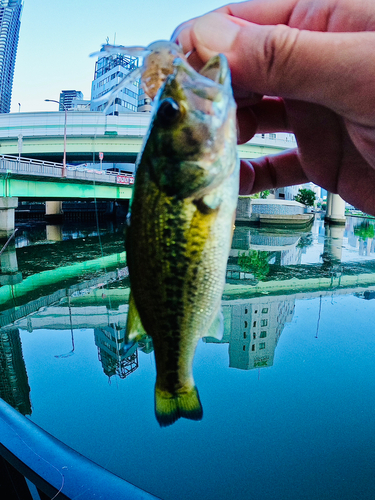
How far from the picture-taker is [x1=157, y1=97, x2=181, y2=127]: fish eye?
4.50ft

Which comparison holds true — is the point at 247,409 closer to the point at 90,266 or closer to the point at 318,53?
the point at 318,53

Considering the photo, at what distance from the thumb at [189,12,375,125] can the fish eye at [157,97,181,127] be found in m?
0.46

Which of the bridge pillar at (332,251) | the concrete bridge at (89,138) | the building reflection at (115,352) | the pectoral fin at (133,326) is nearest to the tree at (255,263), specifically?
the bridge pillar at (332,251)

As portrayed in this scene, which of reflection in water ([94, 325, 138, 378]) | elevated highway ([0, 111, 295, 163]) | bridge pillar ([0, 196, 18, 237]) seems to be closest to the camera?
reflection in water ([94, 325, 138, 378])

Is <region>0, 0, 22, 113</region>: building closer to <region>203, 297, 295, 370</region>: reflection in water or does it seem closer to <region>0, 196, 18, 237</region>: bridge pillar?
<region>0, 196, 18, 237</region>: bridge pillar

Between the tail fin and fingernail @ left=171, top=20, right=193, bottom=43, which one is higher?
A: fingernail @ left=171, top=20, right=193, bottom=43

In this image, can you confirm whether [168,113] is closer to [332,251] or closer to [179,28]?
[179,28]

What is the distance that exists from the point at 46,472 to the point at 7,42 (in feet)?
573

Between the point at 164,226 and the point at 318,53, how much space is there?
1.11m

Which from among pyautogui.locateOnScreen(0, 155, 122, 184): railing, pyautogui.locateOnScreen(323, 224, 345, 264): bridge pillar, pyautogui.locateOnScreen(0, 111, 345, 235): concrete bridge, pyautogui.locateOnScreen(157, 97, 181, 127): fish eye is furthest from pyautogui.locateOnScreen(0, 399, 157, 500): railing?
pyautogui.locateOnScreen(0, 111, 345, 235): concrete bridge

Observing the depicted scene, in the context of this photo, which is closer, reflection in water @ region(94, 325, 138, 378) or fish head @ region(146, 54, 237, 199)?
fish head @ region(146, 54, 237, 199)

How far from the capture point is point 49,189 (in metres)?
25.7

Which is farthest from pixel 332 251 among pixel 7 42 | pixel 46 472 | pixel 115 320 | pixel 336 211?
pixel 7 42

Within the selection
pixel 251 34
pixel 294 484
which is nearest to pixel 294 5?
pixel 251 34
